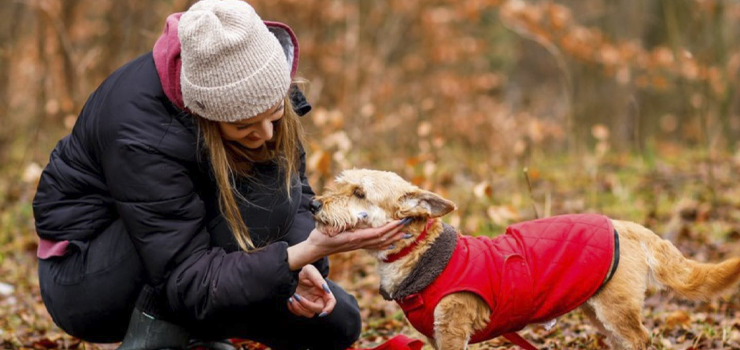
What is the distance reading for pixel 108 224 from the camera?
140 inches

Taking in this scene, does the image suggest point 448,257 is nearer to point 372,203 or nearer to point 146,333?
point 372,203

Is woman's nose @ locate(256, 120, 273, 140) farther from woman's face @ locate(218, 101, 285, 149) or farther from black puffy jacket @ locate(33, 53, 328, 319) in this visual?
black puffy jacket @ locate(33, 53, 328, 319)

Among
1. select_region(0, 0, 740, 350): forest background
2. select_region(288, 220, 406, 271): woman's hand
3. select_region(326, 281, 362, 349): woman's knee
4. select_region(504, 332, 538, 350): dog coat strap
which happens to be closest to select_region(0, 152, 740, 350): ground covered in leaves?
select_region(0, 0, 740, 350): forest background

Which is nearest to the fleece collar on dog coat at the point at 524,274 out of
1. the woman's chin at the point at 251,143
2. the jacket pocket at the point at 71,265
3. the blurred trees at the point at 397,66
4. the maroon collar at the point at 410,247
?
the maroon collar at the point at 410,247

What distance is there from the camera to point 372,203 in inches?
146

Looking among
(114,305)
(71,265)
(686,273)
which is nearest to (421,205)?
(686,273)

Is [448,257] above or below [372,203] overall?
below

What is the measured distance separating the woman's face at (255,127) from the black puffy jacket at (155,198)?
17cm

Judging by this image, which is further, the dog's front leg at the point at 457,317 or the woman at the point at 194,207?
the dog's front leg at the point at 457,317

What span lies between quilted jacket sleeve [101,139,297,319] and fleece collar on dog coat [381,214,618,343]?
746 mm

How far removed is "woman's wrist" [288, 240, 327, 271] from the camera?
312cm

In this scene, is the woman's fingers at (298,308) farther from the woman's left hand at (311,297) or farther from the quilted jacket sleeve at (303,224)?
the quilted jacket sleeve at (303,224)

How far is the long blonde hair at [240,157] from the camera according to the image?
10.8 feet

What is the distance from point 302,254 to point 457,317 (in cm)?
87
